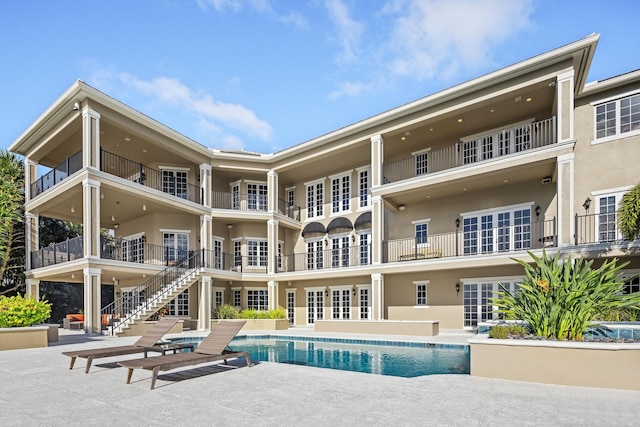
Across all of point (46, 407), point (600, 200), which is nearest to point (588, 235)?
point (600, 200)

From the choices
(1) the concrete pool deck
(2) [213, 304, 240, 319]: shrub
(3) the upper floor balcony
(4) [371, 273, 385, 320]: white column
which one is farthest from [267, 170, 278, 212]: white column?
(1) the concrete pool deck

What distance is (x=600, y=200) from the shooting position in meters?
14.6

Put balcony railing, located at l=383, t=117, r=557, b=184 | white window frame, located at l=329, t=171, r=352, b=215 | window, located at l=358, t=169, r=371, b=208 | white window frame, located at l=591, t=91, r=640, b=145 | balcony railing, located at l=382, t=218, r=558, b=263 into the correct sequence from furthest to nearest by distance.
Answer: white window frame, located at l=329, t=171, r=352, b=215 < window, located at l=358, t=169, r=371, b=208 < balcony railing, located at l=383, t=117, r=557, b=184 < balcony railing, located at l=382, t=218, r=558, b=263 < white window frame, located at l=591, t=91, r=640, b=145

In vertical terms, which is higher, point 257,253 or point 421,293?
point 257,253

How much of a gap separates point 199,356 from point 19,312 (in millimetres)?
8300

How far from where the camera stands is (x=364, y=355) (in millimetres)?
11609

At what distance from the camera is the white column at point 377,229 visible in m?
18.0

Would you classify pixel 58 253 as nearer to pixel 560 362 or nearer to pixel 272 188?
pixel 272 188

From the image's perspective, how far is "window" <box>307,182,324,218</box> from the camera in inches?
917

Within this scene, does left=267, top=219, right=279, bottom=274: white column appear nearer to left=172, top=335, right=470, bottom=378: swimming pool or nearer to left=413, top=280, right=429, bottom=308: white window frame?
left=172, top=335, right=470, bottom=378: swimming pool

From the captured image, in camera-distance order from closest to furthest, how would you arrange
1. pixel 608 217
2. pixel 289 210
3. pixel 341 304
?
pixel 608 217 → pixel 341 304 → pixel 289 210

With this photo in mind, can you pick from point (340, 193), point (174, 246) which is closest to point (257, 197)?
point (340, 193)

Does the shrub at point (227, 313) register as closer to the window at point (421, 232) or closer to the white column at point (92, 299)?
the white column at point (92, 299)

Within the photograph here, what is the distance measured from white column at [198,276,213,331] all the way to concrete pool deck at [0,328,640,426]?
11.2m
